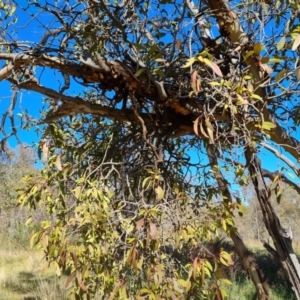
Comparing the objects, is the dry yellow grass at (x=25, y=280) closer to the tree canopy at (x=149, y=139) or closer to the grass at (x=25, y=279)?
the grass at (x=25, y=279)

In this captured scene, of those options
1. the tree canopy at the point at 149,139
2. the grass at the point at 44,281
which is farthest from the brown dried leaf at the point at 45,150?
the grass at the point at 44,281

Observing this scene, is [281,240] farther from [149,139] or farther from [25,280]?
[25,280]

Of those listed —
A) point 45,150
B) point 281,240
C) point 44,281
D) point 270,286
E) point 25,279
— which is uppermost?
point 45,150

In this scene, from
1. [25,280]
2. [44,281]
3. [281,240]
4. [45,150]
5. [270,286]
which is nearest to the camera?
[45,150]

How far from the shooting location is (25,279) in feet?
24.0

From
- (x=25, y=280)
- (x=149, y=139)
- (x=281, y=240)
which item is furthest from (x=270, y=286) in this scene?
(x=149, y=139)

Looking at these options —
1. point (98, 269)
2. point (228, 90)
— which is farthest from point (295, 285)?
point (228, 90)

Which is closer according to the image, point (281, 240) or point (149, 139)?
point (149, 139)

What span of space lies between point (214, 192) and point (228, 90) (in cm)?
85

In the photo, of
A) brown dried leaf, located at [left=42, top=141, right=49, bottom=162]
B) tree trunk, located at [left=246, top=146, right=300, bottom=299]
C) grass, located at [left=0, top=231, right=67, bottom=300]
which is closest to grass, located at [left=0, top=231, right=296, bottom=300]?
grass, located at [left=0, top=231, right=67, bottom=300]

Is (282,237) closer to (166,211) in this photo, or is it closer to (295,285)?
(295,285)

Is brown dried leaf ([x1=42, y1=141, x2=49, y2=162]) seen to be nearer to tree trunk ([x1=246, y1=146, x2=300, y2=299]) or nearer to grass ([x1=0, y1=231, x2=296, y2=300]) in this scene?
tree trunk ([x1=246, y1=146, x2=300, y2=299])

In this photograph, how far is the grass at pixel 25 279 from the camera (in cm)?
556

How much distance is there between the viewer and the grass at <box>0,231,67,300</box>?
219 inches
